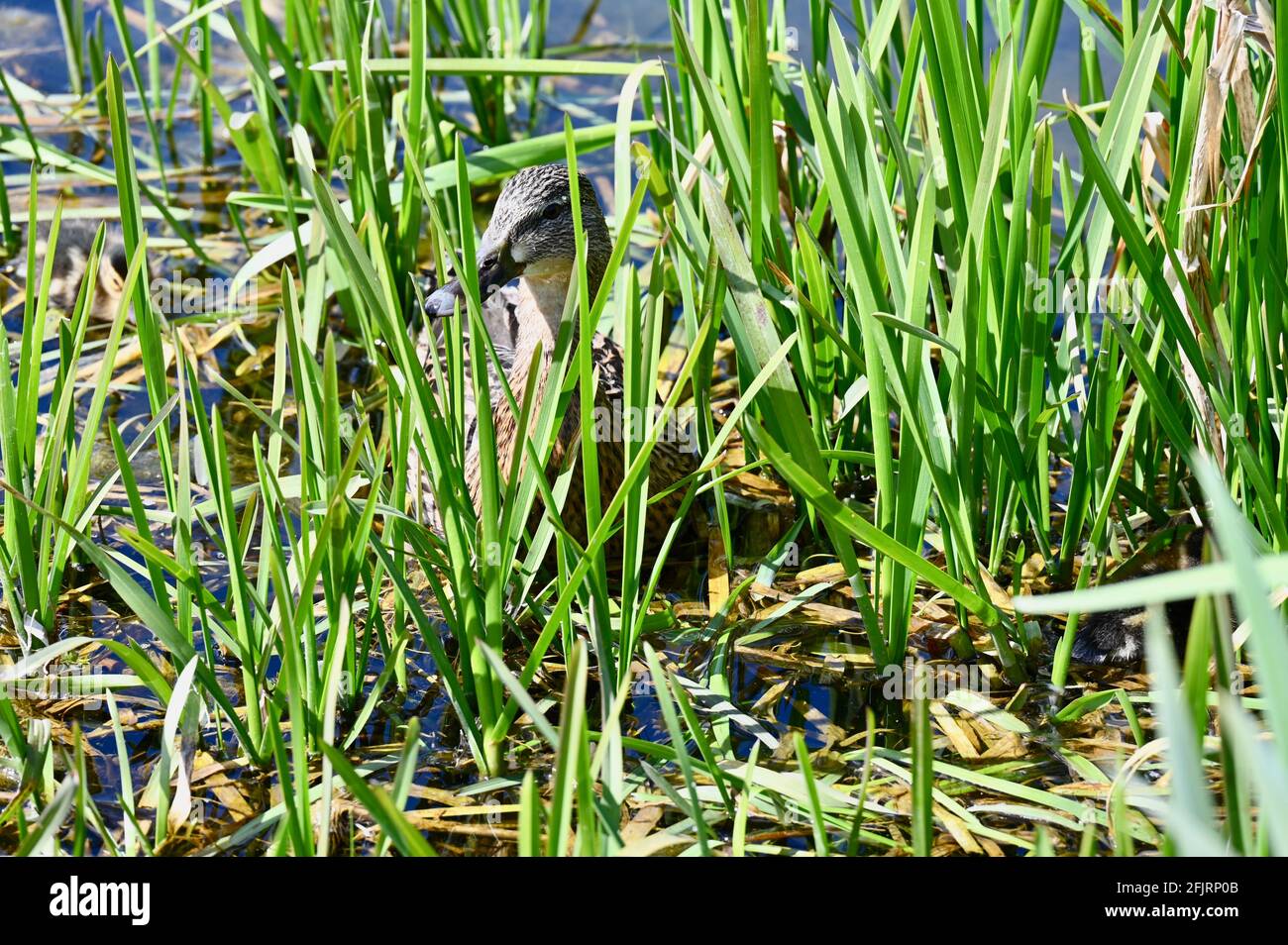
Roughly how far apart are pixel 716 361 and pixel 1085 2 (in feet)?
5.69

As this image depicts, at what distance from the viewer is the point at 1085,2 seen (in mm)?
2793

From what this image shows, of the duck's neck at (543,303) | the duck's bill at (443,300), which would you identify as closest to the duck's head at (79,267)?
the duck's neck at (543,303)

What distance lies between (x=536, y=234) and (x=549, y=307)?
27 centimetres

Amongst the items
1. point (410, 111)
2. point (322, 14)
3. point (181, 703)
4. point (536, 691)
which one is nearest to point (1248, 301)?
point (536, 691)

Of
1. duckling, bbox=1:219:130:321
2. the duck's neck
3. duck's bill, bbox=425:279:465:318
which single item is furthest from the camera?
duckling, bbox=1:219:130:321

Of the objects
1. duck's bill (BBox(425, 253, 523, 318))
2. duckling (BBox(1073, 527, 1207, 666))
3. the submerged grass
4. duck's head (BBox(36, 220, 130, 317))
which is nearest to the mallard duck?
duck's bill (BBox(425, 253, 523, 318))

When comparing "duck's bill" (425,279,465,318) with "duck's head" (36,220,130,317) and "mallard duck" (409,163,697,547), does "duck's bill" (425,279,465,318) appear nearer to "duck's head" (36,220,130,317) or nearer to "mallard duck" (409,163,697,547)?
"mallard duck" (409,163,697,547)

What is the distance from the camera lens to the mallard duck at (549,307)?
3.40m

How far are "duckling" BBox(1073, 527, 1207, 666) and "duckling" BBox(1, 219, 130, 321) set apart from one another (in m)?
3.11

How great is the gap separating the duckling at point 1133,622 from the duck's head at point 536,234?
147 cm

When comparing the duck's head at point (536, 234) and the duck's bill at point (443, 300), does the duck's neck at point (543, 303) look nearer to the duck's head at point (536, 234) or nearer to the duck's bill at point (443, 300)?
the duck's head at point (536, 234)

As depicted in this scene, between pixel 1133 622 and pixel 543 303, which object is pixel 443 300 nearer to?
pixel 543 303

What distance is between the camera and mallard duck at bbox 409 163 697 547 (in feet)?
11.1

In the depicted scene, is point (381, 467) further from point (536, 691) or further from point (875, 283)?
point (875, 283)
